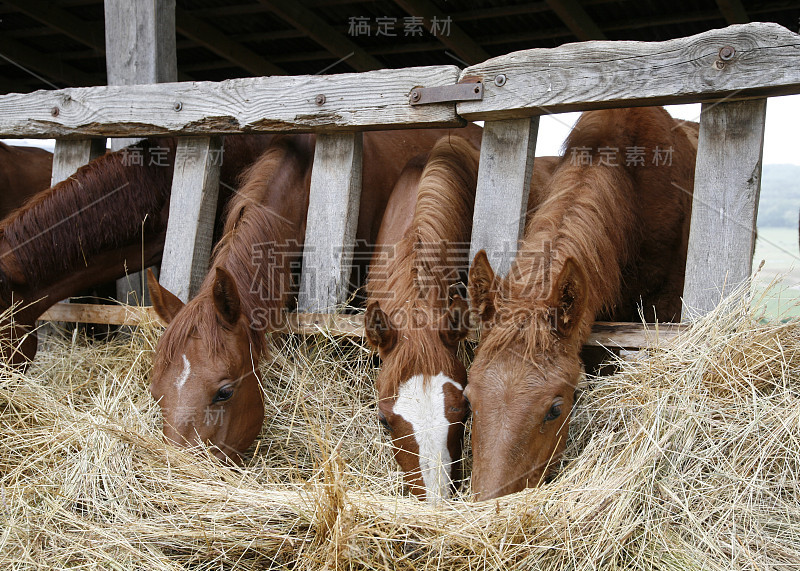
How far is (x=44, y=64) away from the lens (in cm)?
805

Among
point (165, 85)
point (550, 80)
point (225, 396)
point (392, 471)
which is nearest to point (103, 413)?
point (225, 396)

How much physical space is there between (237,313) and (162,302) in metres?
0.40

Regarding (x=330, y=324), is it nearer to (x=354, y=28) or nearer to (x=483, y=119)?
(x=483, y=119)

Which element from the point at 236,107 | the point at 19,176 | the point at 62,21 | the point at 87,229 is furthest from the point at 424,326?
the point at 62,21

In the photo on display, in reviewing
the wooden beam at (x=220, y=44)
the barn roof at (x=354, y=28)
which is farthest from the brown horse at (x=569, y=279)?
the wooden beam at (x=220, y=44)

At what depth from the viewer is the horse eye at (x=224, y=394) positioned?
260 cm

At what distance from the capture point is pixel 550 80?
2672 millimetres

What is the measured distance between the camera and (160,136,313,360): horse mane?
2643mm

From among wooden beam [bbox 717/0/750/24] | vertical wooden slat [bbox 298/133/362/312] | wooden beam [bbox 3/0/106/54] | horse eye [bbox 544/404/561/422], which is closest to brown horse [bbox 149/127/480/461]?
vertical wooden slat [bbox 298/133/362/312]

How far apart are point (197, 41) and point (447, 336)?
5.76 meters

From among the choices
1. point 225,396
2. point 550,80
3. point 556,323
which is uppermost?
point 550,80

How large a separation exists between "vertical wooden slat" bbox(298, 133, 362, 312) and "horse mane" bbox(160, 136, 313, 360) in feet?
0.39

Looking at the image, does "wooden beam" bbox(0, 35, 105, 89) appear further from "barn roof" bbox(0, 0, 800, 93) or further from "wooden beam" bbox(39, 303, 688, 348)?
"wooden beam" bbox(39, 303, 688, 348)

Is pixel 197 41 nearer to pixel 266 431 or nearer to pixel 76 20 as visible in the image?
pixel 76 20
